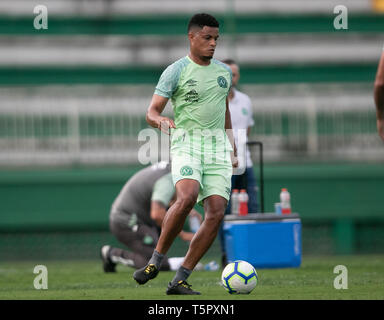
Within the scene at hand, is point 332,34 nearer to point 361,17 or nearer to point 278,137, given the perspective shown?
point 361,17

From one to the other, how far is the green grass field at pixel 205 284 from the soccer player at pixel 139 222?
9.7 inches

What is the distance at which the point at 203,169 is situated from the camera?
25.8 feet

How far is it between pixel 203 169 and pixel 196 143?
22cm

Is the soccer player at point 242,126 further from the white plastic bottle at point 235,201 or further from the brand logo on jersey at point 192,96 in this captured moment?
the brand logo on jersey at point 192,96

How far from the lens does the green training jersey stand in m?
7.86

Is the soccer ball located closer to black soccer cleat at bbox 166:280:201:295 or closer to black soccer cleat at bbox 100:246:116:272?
black soccer cleat at bbox 166:280:201:295

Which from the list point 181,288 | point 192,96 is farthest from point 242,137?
point 181,288

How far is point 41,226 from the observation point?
15.9 m

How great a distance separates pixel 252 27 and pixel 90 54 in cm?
340

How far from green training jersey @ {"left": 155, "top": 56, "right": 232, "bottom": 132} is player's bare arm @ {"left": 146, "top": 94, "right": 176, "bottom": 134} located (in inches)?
2.8

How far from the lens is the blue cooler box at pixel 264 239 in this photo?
10.9 m

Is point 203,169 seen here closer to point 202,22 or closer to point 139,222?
point 202,22
